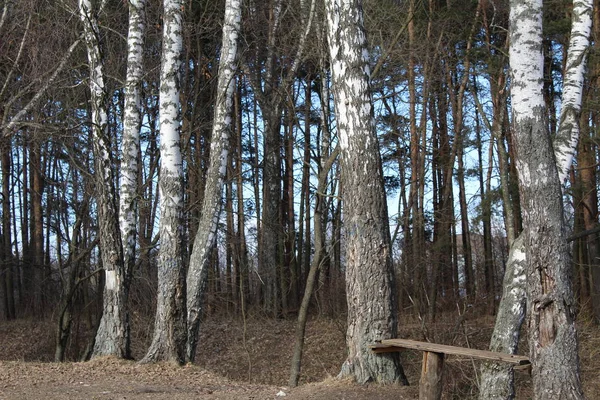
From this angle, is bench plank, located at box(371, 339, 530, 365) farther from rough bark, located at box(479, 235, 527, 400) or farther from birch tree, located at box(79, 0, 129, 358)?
birch tree, located at box(79, 0, 129, 358)

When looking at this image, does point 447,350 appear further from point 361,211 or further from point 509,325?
point 509,325

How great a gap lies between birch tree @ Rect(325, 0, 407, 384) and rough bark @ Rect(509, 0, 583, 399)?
1.34 m

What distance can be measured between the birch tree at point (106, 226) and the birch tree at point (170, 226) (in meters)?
0.68

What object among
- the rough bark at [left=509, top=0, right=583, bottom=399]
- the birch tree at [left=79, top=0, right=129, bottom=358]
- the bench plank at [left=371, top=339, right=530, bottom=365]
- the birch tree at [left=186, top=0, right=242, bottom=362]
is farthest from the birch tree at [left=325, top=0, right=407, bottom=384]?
the birch tree at [left=79, top=0, right=129, bottom=358]

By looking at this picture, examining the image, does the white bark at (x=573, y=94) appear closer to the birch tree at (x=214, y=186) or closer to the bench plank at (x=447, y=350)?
the bench plank at (x=447, y=350)

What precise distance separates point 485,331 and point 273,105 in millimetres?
8562

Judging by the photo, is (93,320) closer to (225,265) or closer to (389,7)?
(225,265)

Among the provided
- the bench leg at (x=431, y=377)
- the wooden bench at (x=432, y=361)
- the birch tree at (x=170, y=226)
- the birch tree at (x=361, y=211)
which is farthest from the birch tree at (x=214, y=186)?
the bench leg at (x=431, y=377)

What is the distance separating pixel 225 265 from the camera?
26281 mm

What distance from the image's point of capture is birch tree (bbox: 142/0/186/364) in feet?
29.6

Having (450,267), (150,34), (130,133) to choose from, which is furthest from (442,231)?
(130,133)

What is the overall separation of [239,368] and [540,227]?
1160 centimetres

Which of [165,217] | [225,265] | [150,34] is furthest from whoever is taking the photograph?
[225,265]

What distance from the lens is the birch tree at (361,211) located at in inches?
269
